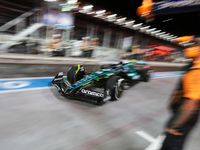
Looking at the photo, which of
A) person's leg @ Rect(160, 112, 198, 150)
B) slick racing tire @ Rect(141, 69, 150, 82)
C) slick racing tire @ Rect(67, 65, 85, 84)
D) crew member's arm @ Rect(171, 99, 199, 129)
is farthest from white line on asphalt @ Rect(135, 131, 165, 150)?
slick racing tire @ Rect(141, 69, 150, 82)

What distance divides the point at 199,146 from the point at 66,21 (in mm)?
8737

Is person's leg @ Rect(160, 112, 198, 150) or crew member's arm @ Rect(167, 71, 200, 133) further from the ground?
crew member's arm @ Rect(167, 71, 200, 133)

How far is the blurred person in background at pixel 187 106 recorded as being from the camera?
37.7 inches

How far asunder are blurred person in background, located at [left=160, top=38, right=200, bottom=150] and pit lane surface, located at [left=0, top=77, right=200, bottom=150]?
740 millimetres

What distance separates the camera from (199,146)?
183cm

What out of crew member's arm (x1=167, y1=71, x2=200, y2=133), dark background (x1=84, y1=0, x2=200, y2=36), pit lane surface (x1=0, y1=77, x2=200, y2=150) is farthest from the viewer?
dark background (x1=84, y1=0, x2=200, y2=36)

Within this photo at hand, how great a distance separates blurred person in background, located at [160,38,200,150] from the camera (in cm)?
96

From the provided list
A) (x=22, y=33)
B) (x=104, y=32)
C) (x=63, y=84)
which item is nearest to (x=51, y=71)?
(x=63, y=84)

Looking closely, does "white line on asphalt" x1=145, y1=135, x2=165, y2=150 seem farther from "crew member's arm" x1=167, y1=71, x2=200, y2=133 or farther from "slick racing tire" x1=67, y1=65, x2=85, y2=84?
"slick racing tire" x1=67, y1=65, x2=85, y2=84

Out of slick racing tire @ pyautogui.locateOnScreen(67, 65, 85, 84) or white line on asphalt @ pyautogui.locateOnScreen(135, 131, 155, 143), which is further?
slick racing tire @ pyautogui.locateOnScreen(67, 65, 85, 84)

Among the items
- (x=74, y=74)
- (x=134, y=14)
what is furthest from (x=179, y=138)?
(x=134, y=14)

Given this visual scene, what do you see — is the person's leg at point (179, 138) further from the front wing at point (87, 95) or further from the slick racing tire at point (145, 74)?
the slick racing tire at point (145, 74)

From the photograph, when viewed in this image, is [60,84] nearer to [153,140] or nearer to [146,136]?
[146,136]

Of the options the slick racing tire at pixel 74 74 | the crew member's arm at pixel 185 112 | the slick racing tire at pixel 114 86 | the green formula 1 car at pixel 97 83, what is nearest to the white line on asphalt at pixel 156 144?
the crew member's arm at pixel 185 112
